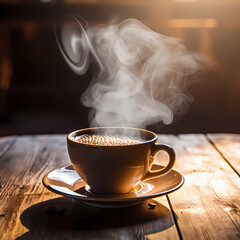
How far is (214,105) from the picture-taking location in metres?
4.14

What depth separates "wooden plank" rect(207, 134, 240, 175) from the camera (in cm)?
105

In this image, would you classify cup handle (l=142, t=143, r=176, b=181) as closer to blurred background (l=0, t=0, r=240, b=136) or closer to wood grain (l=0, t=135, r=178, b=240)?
wood grain (l=0, t=135, r=178, b=240)

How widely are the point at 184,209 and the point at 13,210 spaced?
1.11ft

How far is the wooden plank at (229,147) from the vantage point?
105cm

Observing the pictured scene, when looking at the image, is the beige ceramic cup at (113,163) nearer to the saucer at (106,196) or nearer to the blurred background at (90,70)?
the saucer at (106,196)

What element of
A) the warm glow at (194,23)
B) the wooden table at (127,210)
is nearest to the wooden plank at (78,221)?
the wooden table at (127,210)

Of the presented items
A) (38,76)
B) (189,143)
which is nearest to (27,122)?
(38,76)

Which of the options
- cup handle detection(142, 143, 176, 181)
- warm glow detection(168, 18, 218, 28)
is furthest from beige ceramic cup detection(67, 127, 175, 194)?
warm glow detection(168, 18, 218, 28)

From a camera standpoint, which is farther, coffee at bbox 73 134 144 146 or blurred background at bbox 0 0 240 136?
blurred background at bbox 0 0 240 136

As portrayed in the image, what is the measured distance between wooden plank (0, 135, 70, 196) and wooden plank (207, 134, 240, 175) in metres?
0.50

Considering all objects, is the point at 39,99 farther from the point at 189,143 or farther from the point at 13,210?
the point at 13,210

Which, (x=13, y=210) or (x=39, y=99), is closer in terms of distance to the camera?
(x=13, y=210)

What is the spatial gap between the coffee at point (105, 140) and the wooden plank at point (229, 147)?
13.5 inches

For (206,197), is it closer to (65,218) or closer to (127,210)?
(127,210)
